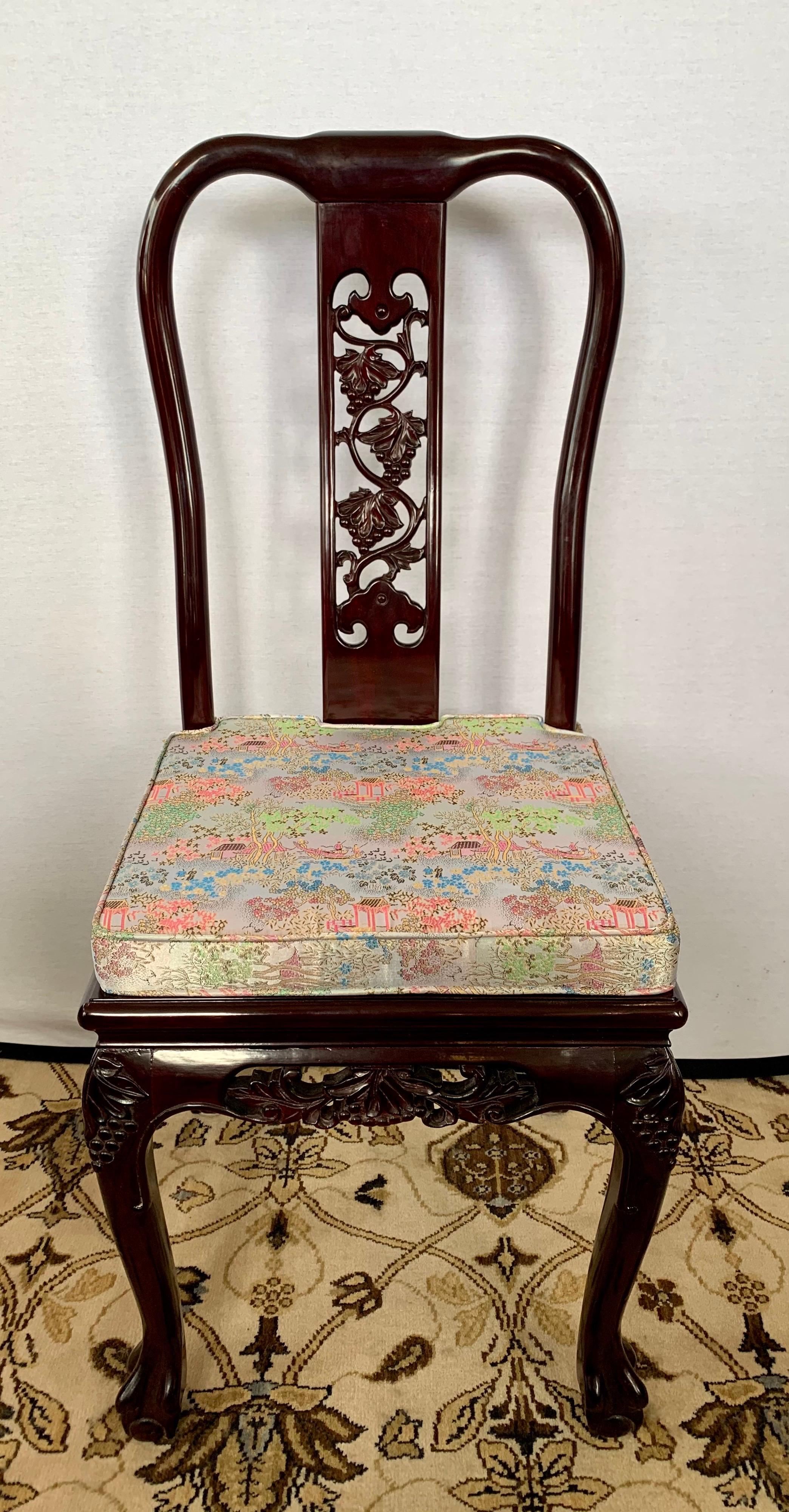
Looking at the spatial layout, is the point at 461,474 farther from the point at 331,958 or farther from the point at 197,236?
the point at 331,958

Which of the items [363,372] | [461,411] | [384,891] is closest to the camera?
[384,891]

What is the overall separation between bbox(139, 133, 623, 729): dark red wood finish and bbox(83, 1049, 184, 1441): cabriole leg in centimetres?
50

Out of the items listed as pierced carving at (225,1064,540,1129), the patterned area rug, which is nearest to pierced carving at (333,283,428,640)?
pierced carving at (225,1064,540,1129)

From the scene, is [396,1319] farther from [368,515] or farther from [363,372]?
[363,372]

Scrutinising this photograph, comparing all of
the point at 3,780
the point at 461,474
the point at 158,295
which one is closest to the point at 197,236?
the point at 158,295

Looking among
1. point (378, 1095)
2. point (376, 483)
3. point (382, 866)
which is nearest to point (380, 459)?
point (376, 483)

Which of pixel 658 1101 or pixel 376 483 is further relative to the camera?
pixel 376 483

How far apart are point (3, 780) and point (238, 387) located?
0.68 m

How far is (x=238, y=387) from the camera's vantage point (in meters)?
1.47

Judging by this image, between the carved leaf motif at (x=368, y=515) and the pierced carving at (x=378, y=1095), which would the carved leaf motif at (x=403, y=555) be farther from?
the pierced carving at (x=378, y=1095)

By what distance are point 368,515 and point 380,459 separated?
0.07 m

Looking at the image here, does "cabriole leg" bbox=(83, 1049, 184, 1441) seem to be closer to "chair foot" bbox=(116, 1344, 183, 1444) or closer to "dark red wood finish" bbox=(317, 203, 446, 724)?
"chair foot" bbox=(116, 1344, 183, 1444)

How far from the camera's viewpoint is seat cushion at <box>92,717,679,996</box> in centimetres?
105

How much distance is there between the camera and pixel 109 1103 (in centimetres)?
109
